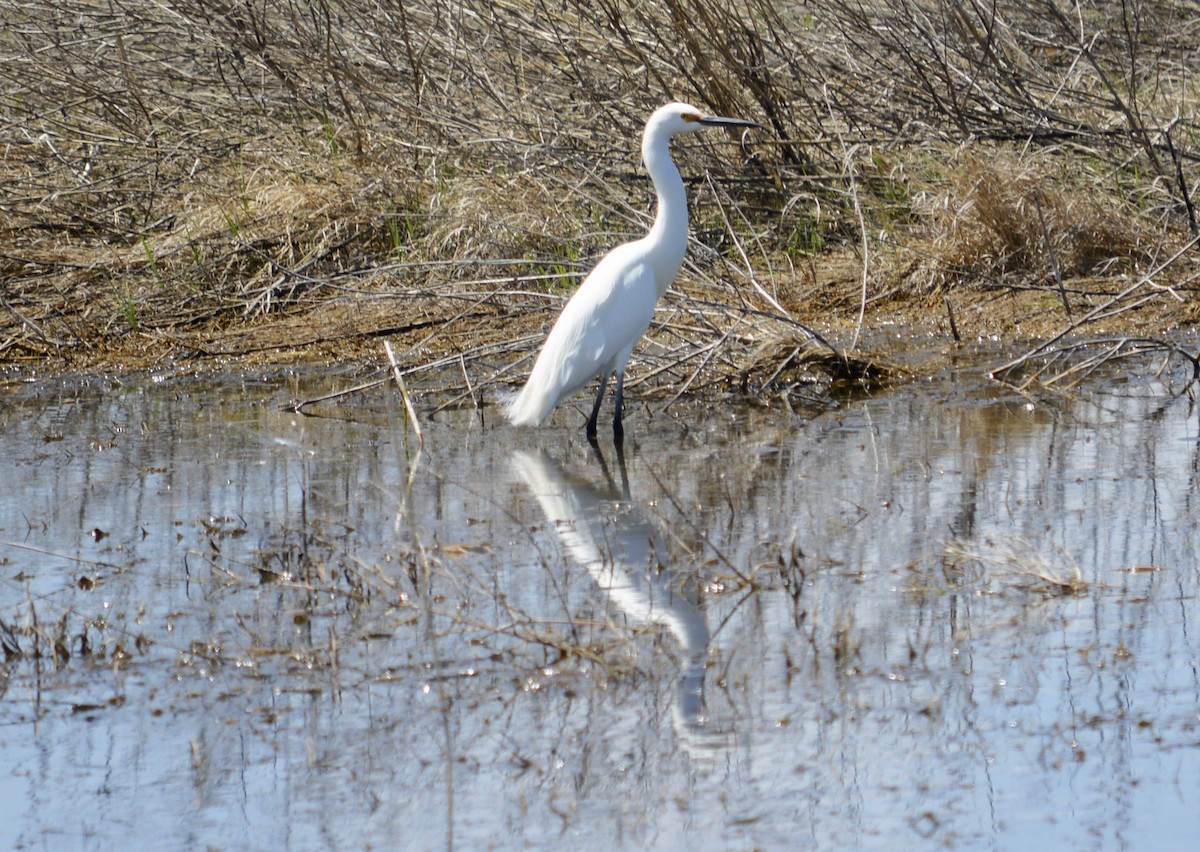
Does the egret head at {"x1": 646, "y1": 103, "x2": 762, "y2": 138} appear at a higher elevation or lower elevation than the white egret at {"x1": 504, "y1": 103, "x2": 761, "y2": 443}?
higher

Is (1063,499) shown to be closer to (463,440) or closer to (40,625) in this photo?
(463,440)

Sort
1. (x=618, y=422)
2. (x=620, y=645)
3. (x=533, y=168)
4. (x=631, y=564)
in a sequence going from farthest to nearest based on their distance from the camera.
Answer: (x=533, y=168)
(x=618, y=422)
(x=631, y=564)
(x=620, y=645)

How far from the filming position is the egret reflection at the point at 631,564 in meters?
3.05

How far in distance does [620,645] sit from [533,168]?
16.5ft

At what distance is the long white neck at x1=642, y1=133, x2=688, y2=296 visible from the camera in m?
6.08

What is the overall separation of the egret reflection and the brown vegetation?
193 centimetres

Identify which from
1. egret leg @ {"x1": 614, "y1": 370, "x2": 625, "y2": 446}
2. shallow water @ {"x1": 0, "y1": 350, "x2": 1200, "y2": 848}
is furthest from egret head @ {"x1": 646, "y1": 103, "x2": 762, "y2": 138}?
shallow water @ {"x1": 0, "y1": 350, "x2": 1200, "y2": 848}

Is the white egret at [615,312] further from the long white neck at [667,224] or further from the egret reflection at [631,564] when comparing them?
the egret reflection at [631,564]

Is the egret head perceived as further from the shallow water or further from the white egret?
the shallow water

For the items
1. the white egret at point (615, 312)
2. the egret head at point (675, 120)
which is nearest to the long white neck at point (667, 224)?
the white egret at point (615, 312)

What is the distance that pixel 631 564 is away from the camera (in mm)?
4020

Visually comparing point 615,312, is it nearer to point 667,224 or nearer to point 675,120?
point 667,224

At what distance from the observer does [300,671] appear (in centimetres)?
332

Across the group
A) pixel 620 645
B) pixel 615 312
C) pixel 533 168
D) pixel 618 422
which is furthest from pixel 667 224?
pixel 620 645
